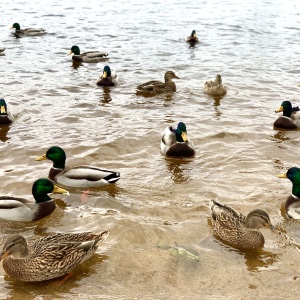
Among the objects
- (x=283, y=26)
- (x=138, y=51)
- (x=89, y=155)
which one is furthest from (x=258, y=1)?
(x=89, y=155)

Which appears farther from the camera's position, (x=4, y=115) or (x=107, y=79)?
(x=107, y=79)

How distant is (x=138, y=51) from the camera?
18609 millimetres

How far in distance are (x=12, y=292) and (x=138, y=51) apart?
549 inches

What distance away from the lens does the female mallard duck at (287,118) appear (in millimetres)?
11031

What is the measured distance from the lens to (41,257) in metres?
5.74

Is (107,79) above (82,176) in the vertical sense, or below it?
above

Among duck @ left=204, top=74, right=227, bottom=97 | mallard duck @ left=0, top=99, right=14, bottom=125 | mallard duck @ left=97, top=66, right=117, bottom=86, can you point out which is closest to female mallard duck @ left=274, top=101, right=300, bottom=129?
duck @ left=204, top=74, right=227, bottom=97

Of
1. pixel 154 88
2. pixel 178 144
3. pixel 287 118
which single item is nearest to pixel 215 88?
pixel 154 88

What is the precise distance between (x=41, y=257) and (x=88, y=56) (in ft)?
40.2

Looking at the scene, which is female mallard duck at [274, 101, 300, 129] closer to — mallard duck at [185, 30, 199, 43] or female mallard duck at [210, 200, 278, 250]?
female mallard duck at [210, 200, 278, 250]

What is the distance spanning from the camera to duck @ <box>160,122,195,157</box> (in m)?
9.45

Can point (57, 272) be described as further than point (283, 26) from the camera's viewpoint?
No

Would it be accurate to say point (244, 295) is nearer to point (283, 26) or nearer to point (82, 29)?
point (82, 29)

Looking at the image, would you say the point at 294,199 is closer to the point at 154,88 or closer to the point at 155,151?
the point at 155,151
